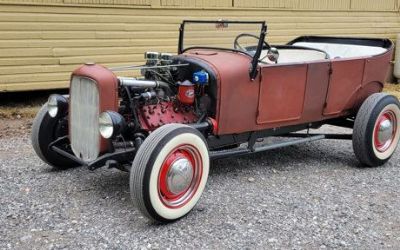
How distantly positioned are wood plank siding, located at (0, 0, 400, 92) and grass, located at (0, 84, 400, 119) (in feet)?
1.09

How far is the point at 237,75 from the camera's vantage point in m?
4.48

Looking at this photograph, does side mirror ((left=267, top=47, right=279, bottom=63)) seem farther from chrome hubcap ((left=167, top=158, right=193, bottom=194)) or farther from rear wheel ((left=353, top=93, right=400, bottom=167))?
chrome hubcap ((left=167, top=158, right=193, bottom=194))

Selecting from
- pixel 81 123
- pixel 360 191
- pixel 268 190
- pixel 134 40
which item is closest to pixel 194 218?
pixel 268 190

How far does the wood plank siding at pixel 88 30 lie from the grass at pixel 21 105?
1.09 feet

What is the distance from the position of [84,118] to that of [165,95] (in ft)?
2.54

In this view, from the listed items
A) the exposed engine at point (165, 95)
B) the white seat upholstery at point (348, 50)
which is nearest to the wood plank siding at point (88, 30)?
the white seat upholstery at point (348, 50)

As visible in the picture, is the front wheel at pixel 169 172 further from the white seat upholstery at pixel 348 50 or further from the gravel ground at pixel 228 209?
the white seat upholstery at pixel 348 50

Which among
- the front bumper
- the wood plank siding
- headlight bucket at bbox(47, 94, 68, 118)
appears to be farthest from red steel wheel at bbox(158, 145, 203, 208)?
the wood plank siding

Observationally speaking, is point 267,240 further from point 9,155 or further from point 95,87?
point 9,155

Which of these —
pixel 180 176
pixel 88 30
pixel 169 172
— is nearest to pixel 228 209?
pixel 180 176

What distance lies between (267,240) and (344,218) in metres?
0.77

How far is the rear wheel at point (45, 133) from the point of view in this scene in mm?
4602

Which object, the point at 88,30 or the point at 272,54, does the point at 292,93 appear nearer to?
the point at 272,54

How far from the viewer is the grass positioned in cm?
732
